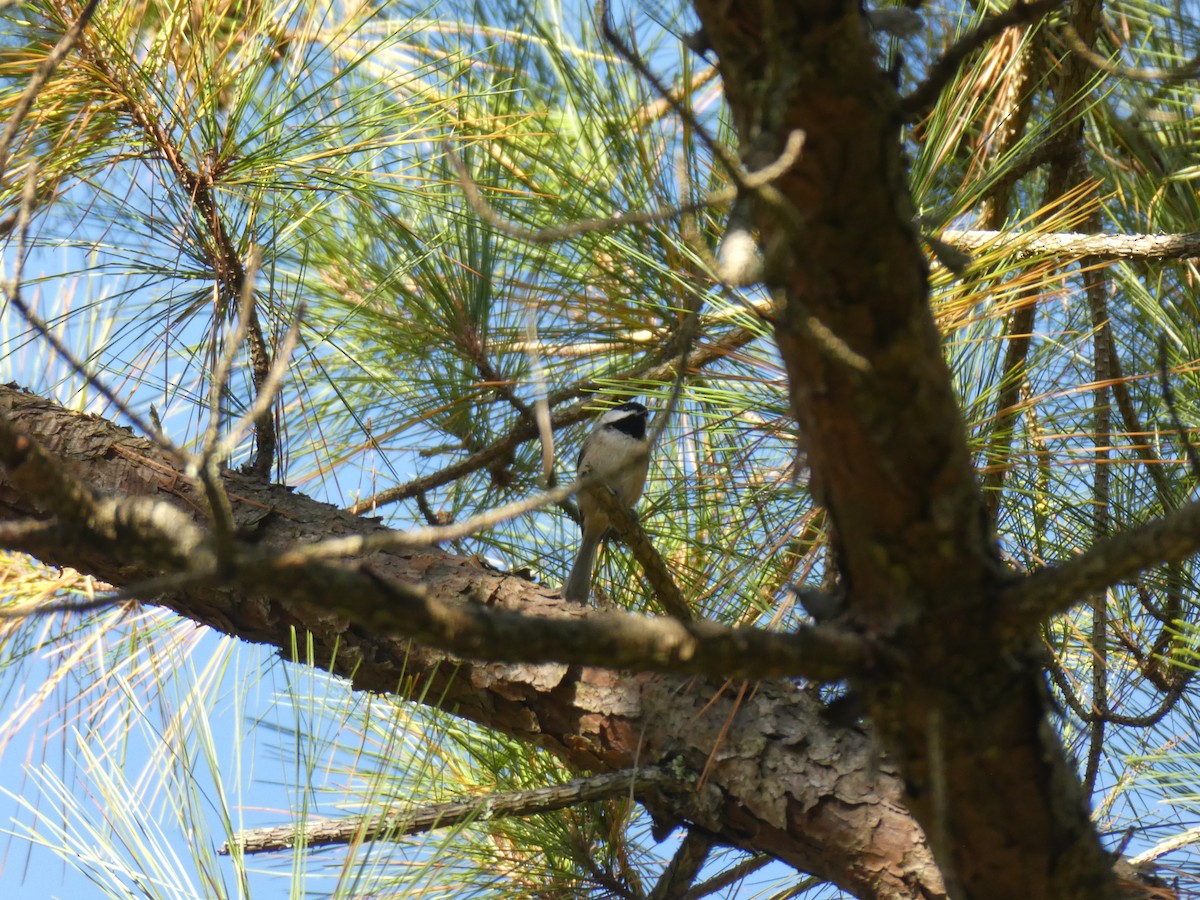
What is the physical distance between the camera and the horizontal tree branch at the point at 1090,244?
1750 millimetres

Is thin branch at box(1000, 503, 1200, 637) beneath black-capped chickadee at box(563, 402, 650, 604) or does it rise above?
beneath

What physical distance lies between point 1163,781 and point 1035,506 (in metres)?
0.50

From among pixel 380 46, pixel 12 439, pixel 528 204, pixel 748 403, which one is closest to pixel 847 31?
pixel 12 439

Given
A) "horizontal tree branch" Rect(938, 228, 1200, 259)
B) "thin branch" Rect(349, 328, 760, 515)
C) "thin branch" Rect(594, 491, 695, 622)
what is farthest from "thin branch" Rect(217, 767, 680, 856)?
"horizontal tree branch" Rect(938, 228, 1200, 259)

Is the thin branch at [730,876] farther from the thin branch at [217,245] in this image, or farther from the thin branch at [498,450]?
the thin branch at [217,245]

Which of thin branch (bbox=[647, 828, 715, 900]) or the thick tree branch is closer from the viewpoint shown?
the thick tree branch

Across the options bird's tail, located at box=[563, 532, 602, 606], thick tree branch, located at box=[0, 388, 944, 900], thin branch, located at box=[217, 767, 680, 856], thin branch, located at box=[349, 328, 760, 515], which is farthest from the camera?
bird's tail, located at box=[563, 532, 602, 606]

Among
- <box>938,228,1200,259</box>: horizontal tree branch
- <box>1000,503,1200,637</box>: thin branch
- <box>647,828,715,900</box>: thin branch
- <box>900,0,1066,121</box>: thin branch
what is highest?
<box>938,228,1200,259</box>: horizontal tree branch

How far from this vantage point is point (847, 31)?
0.75 metres

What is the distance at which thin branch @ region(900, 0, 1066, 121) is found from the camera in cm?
73

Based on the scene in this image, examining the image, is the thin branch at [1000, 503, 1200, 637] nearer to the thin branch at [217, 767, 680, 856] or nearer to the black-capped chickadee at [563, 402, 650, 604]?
the thin branch at [217, 767, 680, 856]

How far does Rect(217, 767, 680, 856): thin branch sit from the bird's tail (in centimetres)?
108

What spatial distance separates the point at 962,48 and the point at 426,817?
1.00 m

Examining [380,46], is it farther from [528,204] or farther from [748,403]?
[748,403]
